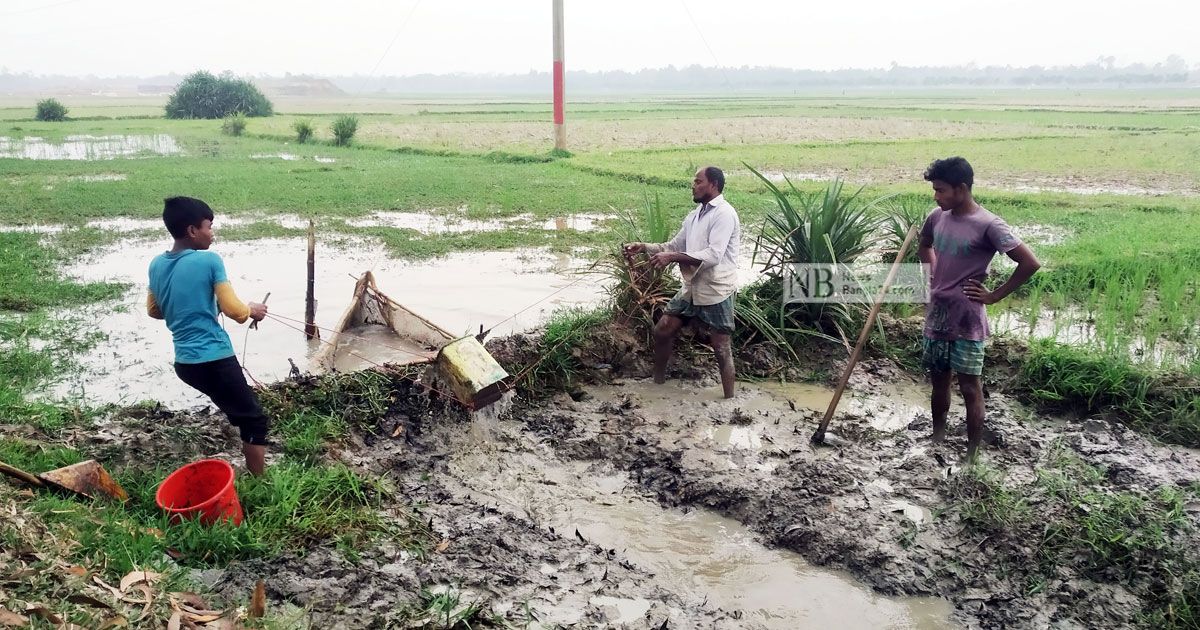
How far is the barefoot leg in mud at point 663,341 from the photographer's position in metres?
5.24

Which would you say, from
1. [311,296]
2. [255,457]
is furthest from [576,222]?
[255,457]

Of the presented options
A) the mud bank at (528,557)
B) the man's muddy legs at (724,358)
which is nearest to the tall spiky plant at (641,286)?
the man's muddy legs at (724,358)

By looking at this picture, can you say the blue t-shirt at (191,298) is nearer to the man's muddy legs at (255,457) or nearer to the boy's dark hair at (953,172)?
the man's muddy legs at (255,457)

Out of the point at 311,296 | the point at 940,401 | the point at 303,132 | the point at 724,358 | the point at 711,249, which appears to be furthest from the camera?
the point at 303,132

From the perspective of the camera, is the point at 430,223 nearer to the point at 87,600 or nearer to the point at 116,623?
the point at 87,600

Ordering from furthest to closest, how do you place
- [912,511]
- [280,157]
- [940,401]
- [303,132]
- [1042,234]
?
1. [303,132]
2. [280,157]
3. [1042,234]
4. [940,401]
5. [912,511]

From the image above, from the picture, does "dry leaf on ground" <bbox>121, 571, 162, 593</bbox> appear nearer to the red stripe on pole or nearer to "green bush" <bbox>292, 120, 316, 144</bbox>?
the red stripe on pole

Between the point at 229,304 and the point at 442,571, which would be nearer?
the point at 442,571

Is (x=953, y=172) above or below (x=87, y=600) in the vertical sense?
above

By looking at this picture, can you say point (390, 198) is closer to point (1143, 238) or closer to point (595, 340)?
point (595, 340)

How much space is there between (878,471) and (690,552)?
1.26 m

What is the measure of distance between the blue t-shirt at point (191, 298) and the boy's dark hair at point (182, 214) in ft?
0.36

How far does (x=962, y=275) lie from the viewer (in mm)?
3914

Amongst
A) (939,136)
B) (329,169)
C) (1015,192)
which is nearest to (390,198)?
(329,169)
